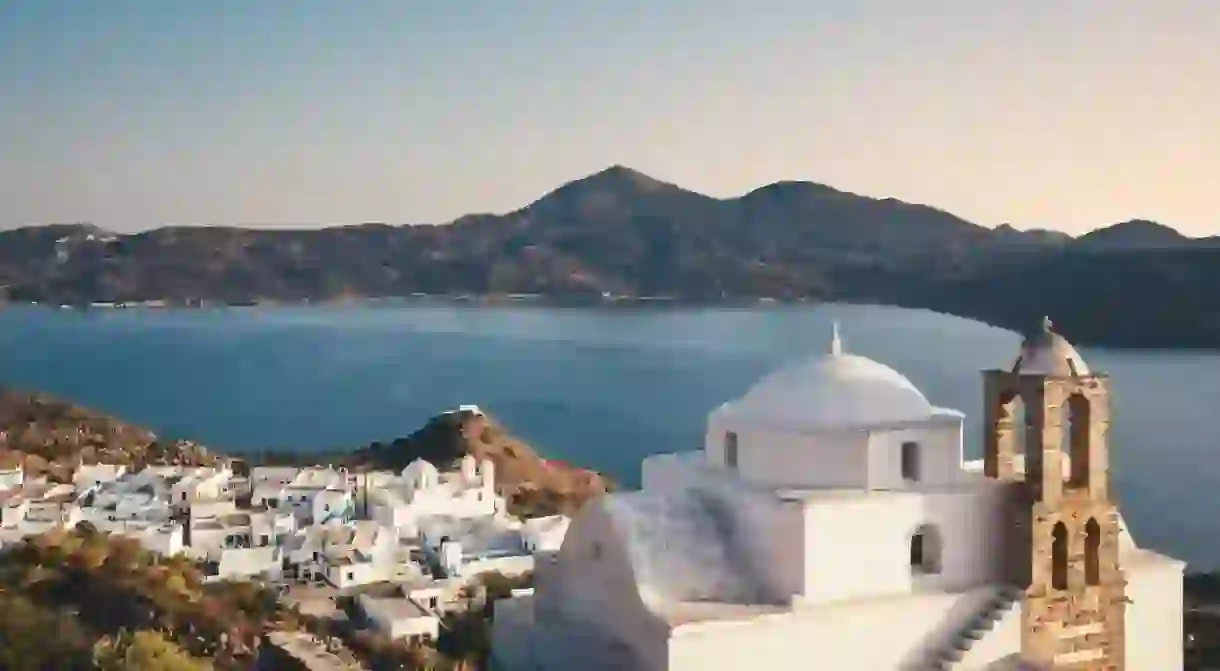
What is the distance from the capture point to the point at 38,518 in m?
19.4

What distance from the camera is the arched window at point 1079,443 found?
7004mm

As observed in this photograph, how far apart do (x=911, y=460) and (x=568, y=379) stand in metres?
55.4

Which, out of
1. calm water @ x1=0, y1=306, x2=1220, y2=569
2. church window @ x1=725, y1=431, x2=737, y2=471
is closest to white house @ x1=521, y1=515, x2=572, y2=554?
church window @ x1=725, y1=431, x2=737, y2=471

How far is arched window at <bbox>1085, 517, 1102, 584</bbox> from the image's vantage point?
6910mm

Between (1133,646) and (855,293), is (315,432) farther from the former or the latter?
(855,293)

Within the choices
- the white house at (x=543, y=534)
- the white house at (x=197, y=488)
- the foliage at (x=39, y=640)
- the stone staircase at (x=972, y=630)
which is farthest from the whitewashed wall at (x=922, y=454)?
the white house at (x=197, y=488)

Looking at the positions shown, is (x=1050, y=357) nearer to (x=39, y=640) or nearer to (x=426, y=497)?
(x=39, y=640)

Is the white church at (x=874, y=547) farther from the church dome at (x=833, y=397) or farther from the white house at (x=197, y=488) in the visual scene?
the white house at (x=197, y=488)

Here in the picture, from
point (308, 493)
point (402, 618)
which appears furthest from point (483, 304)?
point (402, 618)

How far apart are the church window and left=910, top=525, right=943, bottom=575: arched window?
3.66 ft

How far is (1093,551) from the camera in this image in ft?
22.8

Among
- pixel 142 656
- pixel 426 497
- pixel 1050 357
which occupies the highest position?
pixel 1050 357

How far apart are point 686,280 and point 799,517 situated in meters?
117

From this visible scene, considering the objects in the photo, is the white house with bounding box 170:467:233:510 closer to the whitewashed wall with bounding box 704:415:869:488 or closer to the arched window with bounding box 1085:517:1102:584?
the whitewashed wall with bounding box 704:415:869:488
